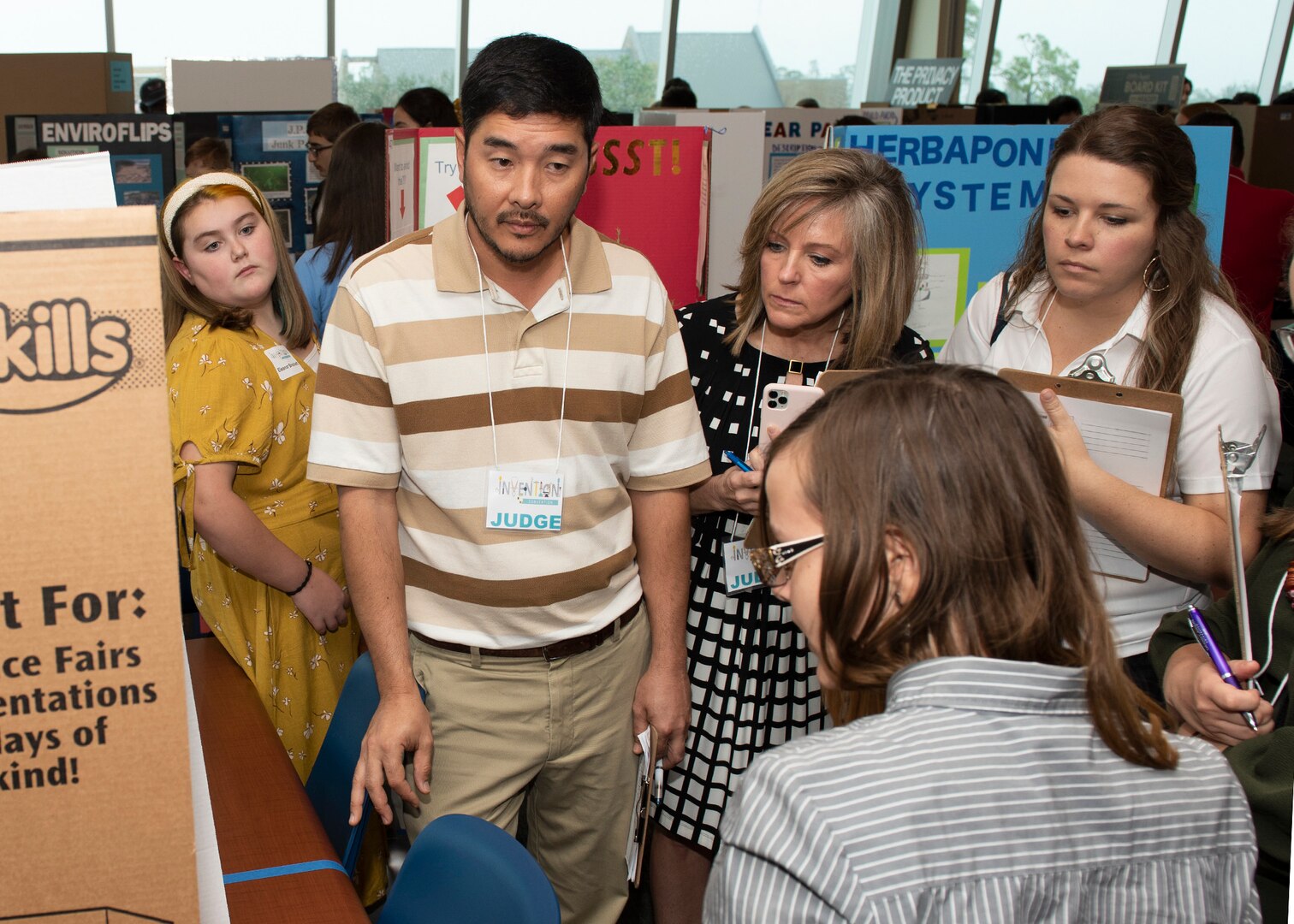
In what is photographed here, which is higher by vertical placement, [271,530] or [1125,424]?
[1125,424]

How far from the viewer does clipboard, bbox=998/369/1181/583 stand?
1.58 m

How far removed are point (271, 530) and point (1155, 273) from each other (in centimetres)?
169

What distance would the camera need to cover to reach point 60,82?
6590 mm

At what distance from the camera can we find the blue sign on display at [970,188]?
2588mm

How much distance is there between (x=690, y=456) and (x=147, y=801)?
45.2 inches

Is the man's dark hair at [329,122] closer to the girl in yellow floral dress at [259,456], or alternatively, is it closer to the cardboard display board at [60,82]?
the girl in yellow floral dress at [259,456]

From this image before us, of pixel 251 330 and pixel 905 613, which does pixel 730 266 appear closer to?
pixel 251 330

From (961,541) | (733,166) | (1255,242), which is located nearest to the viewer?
(961,541)

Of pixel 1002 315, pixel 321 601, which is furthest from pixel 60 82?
pixel 1002 315

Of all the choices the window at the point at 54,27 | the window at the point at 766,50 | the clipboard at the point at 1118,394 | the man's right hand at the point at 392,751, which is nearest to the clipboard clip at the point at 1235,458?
the clipboard at the point at 1118,394

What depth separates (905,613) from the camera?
85 centimetres

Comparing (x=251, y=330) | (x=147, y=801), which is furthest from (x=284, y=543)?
(x=147, y=801)

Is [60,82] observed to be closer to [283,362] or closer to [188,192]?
[188,192]

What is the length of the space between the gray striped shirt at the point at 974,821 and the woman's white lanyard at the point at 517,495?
821 millimetres
